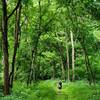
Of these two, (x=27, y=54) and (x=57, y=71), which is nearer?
(x=27, y=54)

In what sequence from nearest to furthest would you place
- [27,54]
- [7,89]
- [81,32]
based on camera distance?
[7,89]
[81,32]
[27,54]

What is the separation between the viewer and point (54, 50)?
49500 mm

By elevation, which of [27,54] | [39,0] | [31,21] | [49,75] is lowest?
[49,75]

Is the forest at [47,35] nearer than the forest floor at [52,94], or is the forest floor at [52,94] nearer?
the forest floor at [52,94]

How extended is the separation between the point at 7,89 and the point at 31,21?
1458 cm

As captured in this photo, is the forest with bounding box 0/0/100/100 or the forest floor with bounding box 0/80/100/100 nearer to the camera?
the forest floor with bounding box 0/80/100/100

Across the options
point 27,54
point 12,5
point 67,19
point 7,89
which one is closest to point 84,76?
point 27,54

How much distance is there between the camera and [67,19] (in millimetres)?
31109

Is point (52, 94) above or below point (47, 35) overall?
below

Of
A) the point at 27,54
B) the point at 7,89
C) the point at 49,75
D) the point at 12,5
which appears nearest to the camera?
the point at 7,89

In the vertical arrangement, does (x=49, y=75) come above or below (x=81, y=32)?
below

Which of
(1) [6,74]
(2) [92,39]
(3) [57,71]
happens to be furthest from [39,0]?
(3) [57,71]

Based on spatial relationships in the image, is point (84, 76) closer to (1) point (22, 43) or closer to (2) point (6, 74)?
(1) point (22, 43)

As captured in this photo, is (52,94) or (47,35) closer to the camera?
(52,94)
